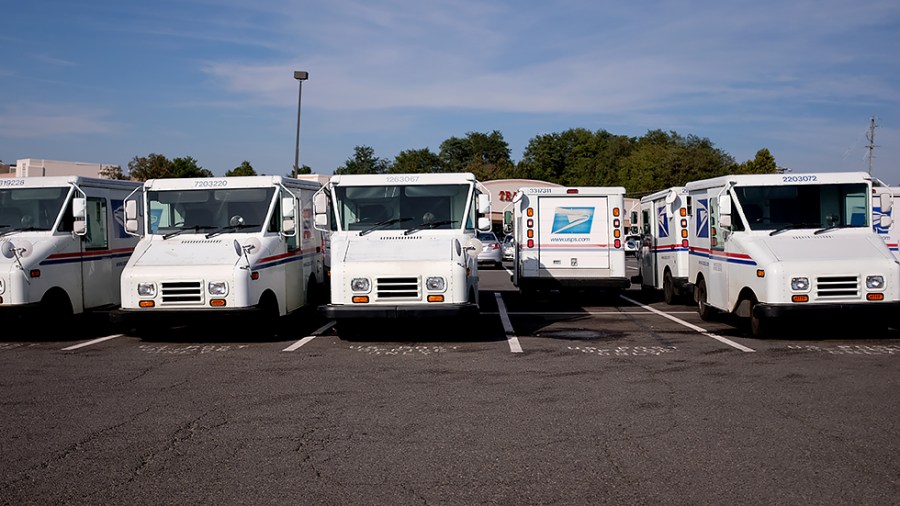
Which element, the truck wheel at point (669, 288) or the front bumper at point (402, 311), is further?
the truck wheel at point (669, 288)

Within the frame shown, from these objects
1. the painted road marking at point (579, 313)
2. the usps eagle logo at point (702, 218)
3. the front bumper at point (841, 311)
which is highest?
the usps eagle logo at point (702, 218)

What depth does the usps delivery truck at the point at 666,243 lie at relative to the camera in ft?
55.3

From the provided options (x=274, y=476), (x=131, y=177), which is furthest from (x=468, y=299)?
(x=131, y=177)

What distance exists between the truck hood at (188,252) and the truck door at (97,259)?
147cm

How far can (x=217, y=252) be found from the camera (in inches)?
479

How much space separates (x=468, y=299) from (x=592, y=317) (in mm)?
4558

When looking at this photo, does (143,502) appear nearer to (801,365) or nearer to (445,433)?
(445,433)

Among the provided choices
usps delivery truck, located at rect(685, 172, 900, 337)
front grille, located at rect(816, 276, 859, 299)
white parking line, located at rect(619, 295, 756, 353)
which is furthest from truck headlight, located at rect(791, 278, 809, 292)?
white parking line, located at rect(619, 295, 756, 353)

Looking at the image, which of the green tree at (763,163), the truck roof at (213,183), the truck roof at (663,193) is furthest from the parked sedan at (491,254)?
the green tree at (763,163)

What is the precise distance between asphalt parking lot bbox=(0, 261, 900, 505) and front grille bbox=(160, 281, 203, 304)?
70cm

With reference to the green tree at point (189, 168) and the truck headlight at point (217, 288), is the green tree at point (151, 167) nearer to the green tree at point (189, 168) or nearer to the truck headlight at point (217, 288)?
the green tree at point (189, 168)

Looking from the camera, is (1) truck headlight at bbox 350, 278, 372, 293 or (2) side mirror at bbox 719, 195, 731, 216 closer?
(1) truck headlight at bbox 350, 278, 372, 293

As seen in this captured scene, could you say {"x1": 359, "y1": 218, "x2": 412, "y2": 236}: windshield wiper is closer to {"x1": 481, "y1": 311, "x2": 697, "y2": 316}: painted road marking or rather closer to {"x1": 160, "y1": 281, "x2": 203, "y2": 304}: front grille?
{"x1": 160, "y1": 281, "x2": 203, "y2": 304}: front grille

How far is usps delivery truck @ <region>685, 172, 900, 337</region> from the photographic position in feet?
37.4
